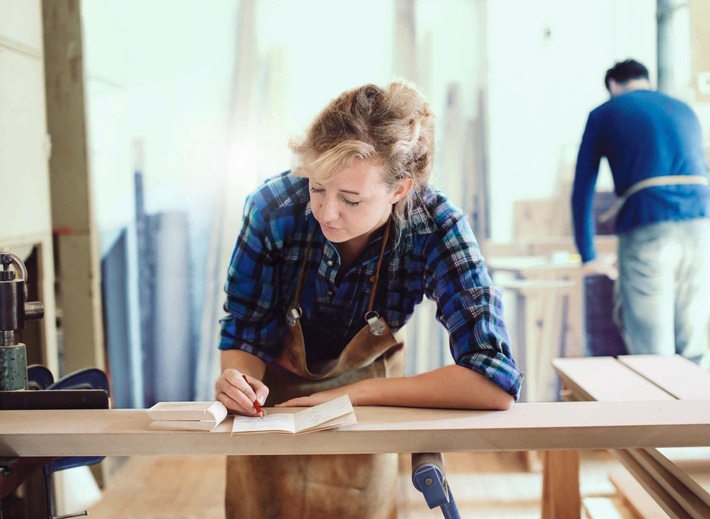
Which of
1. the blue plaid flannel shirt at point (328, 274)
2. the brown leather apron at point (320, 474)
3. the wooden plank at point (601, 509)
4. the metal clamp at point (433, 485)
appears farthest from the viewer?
the wooden plank at point (601, 509)

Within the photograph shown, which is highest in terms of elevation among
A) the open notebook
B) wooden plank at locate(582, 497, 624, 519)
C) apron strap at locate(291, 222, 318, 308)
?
apron strap at locate(291, 222, 318, 308)

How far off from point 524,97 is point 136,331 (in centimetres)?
219

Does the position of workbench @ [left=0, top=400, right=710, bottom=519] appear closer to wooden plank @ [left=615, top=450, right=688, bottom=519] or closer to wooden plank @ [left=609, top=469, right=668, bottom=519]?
wooden plank @ [left=615, top=450, right=688, bottom=519]

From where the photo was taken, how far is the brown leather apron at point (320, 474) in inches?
76.5

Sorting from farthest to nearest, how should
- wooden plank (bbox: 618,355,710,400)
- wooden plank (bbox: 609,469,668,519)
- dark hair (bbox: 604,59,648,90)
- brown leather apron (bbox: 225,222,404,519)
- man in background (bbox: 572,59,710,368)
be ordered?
dark hair (bbox: 604,59,648,90)
man in background (bbox: 572,59,710,368)
wooden plank (bbox: 609,469,668,519)
wooden plank (bbox: 618,355,710,400)
brown leather apron (bbox: 225,222,404,519)

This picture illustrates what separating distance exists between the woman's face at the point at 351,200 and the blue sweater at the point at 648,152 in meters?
2.03

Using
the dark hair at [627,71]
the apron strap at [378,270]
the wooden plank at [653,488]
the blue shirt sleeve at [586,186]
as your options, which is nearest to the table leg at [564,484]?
the wooden plank at [653,488]

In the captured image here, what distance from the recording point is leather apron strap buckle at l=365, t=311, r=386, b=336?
196 centimetres

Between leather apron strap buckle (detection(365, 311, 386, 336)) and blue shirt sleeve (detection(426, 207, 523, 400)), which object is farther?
leather apron strap buckle (detection(365, 311, 386, 336))

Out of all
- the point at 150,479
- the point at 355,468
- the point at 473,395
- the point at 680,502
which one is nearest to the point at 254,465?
the point at 355,468

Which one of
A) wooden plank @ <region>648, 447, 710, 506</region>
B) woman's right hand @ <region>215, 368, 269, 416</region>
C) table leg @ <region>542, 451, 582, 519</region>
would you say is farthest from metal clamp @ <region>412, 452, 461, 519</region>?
table leg @ <region>542, 451, 582, 519</region>

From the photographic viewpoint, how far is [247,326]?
2031 millimetres

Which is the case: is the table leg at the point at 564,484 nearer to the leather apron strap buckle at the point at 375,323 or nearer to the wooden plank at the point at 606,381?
the wooden plank at the point at 606,381

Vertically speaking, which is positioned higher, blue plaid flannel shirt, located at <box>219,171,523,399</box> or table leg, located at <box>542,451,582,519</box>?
blue plaid flannel shirt, located at <box>219,171,523,399</box>
